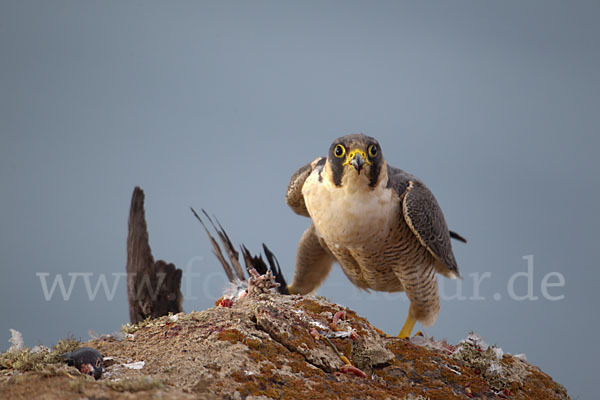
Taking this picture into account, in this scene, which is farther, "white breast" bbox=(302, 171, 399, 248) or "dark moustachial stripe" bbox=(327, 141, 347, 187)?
"white breast" bbox=(302, 171, 399, 248)

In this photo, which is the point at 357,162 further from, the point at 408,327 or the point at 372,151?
the point at 408,327

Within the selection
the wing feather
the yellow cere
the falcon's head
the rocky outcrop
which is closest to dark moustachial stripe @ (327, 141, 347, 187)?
the falcon's head

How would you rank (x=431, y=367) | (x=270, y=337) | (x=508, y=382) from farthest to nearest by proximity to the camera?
(x=508, y=382)
(x=431, y=367)
(x=270, y=337)

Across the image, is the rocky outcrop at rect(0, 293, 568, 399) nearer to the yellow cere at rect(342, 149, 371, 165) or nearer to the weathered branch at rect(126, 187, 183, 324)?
the yellow cere at rect(342, 149, 371, 165)

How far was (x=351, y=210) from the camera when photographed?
4.69 meters

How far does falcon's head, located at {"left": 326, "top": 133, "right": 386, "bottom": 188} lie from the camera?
4.36m

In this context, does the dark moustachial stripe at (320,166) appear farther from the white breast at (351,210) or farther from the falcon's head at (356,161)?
the falcon's head at (356,161)

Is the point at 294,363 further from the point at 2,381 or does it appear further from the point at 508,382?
the point at 508,382

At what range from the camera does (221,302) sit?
4.01 metres

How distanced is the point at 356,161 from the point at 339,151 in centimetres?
22

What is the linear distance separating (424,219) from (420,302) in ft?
3.18

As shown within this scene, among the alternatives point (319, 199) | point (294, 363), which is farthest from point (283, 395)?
point (319, 199)

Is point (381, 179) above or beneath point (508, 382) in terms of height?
above

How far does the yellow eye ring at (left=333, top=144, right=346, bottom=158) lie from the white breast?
262 mm
